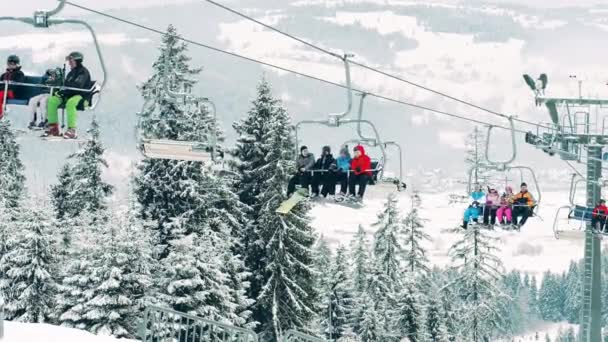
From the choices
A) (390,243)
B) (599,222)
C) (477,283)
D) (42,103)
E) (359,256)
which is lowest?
(477,283)

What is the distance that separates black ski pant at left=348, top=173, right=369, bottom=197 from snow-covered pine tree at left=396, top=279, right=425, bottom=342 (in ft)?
117

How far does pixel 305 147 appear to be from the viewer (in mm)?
27328

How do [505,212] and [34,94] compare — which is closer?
[34,94]

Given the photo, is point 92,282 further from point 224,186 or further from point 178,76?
point 178,76

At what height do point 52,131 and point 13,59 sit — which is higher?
point 13,59

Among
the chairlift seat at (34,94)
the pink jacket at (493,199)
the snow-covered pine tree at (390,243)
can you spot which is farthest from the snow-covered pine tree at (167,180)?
the chairlift seat at (34,94)

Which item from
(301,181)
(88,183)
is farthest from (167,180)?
(301,181)

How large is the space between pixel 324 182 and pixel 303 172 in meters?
0.55

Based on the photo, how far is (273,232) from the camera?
50.3 m

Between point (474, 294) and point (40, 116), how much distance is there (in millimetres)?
47276

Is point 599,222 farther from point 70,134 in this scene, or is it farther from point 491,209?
point 70,134

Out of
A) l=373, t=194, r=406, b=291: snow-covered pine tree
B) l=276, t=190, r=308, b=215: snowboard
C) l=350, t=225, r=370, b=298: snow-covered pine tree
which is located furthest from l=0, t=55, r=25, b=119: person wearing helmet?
l=350, t=225, r=370, b=298: snow-covered pine tree

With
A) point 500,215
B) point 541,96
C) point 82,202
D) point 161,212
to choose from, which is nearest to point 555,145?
point 541,96

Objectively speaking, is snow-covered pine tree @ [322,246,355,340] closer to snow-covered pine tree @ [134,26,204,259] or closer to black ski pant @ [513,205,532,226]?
snow-covered pine tree @ [134,26,204,259]
